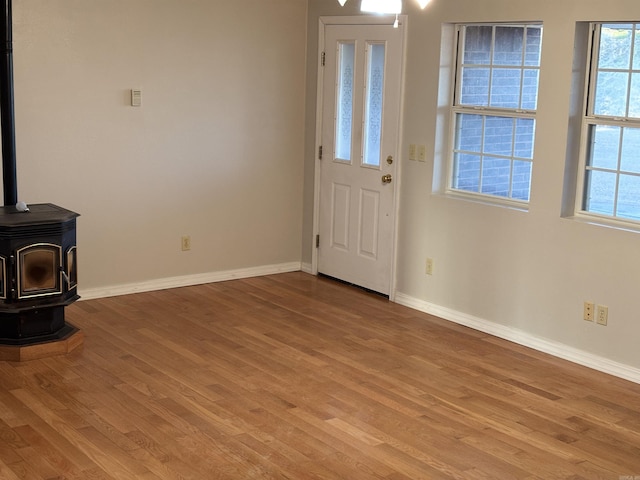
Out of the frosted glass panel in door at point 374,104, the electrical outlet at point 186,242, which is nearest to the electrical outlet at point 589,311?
the frosted glass panel in door at point 374,104

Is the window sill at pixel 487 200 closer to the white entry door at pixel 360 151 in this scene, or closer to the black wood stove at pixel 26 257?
the white entry door at pixel 360 151

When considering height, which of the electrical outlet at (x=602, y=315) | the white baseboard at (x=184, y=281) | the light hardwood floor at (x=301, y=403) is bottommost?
the light hardwood floor at (x=301, y=403)

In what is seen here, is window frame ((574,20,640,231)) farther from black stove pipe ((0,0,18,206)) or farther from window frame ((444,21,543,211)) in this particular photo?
black stove pipe ((0,0,18,206))

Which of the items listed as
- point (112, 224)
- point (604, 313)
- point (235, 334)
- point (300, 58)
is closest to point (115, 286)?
point (112, 224)

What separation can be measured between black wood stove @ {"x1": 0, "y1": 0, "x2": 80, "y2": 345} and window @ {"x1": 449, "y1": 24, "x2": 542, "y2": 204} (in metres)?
2.66

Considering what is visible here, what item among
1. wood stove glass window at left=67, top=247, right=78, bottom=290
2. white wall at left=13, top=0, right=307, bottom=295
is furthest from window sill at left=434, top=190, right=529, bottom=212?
wood stove glass window at left=67, top=247, right=78, bottom=290

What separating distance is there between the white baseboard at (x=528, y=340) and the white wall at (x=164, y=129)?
4.97 ft

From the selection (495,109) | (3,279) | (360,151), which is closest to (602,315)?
(495,109)

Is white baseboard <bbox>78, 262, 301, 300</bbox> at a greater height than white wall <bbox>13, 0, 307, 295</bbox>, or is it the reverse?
white wall <bbox>13, 0, 307, 295</bbox>

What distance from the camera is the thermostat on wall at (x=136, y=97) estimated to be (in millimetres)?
5992

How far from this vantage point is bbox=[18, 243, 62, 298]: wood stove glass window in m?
4.74

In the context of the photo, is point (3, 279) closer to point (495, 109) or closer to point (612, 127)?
point (495, 109)

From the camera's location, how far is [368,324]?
5.71 meters

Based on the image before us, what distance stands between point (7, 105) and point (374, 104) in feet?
8.70
